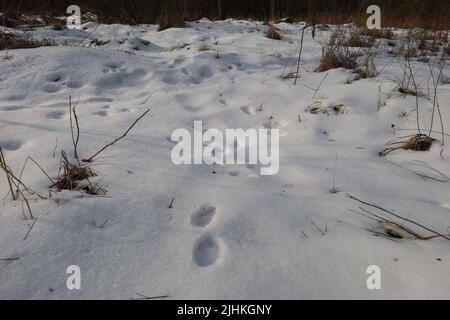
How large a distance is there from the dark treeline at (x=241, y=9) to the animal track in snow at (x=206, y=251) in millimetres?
1375

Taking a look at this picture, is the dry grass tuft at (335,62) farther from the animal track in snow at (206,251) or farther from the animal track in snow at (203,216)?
the animal track in snow at (206,251)

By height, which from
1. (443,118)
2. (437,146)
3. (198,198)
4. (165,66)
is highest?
(165,66)

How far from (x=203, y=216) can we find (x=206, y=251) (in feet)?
0.60

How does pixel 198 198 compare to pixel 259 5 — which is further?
pixel 259 5

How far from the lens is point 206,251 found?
1000 millimetres

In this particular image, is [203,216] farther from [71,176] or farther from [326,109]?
[326,109]

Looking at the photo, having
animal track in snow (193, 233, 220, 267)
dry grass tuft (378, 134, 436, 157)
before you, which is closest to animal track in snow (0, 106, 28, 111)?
animal track in snow (193, 233, 220, 267)

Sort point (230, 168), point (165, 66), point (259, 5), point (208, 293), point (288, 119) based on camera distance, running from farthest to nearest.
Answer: point (259, 5) < point (165, 66) < point (288, 119) < point (230, 168) < point (208, 293)

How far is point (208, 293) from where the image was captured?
83cm

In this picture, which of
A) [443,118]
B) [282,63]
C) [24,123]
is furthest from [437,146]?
[24,123]

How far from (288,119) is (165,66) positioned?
62.8 inches

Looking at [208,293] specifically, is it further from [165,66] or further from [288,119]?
[165,66]

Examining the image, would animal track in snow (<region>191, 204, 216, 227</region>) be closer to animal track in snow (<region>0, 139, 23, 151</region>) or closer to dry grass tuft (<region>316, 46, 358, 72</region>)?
animal track in snow (<region>0, 139, 23, 151</region>)

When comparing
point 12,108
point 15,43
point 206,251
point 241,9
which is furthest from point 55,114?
point 241,9
